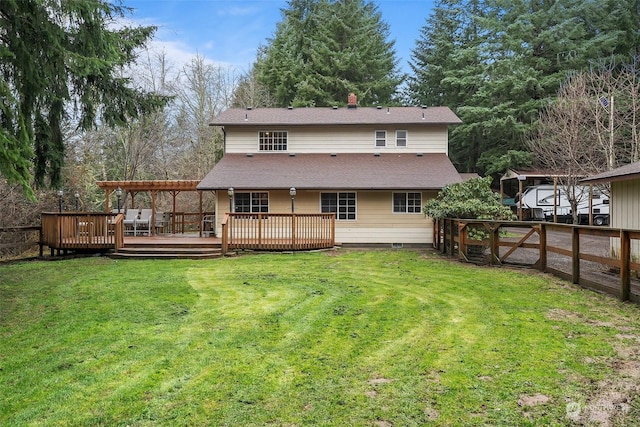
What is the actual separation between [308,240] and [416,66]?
2270 centimetres

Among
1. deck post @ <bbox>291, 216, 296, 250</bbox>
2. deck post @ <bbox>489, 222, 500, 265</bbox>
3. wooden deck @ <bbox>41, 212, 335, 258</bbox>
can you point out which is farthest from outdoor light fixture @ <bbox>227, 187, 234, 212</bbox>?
deck post @ <bbox>489, 222, 500, 265</bbox>

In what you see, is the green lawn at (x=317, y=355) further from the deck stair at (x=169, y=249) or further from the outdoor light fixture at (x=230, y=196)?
the outdoor light fixture at (x=230, y=196)

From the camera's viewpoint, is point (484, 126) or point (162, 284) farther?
point (484, 126)

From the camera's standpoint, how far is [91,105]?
26.6 feet

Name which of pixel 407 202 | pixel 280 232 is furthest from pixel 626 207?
pixel 280 232

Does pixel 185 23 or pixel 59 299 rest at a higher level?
pixel 185 23

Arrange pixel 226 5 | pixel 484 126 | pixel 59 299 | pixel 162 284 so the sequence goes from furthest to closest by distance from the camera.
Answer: pixel 484 126
pixel 226 5
pixel 162 284
pixel 59 299

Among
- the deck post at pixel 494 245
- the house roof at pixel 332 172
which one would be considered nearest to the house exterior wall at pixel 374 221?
the house roof at pixel 332 172

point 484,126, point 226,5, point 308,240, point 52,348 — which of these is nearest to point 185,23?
point 226,5

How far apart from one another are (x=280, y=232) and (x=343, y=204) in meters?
2.54

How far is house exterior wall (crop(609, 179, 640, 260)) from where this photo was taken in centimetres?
760

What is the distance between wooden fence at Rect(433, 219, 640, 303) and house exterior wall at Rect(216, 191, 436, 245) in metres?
2.48

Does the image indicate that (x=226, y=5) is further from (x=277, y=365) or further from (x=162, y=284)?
(x=277, y=365)

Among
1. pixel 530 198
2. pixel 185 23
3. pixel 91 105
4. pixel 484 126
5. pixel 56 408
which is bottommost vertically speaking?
pixel 56 408
